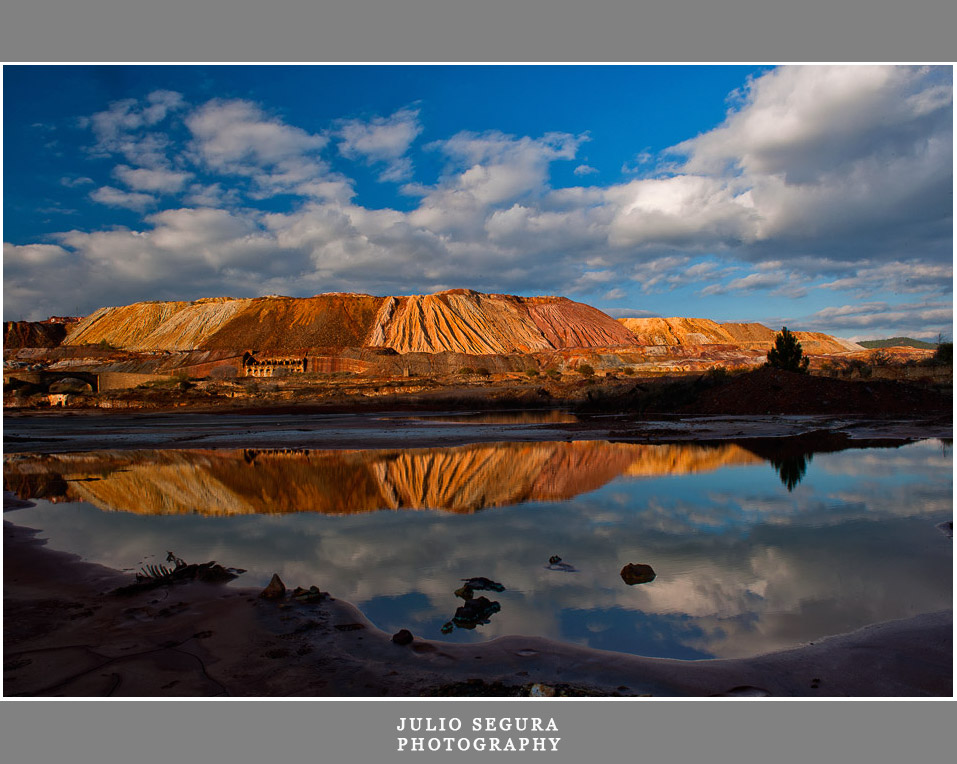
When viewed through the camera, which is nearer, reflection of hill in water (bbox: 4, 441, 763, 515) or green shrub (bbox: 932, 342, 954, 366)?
reflection of hill in water (bbox: 4, 441, 763, 515)

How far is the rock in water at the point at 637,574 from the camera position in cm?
579

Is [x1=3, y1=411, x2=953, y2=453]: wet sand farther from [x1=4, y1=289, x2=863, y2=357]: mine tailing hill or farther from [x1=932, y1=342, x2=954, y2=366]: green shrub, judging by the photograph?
[x1=4, y1=289, x2=863, y2=357]: mine tailing hill

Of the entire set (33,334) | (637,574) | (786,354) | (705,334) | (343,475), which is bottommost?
(343,475)

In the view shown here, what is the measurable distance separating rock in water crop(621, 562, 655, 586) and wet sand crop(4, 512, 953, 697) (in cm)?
162

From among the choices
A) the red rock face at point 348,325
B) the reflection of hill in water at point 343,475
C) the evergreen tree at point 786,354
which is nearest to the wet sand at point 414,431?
the reflection of hill in water at point 343,475

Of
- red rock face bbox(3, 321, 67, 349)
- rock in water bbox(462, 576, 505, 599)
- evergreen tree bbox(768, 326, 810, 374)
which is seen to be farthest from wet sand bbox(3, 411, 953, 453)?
red rock face bbox(3, 321, 67, 349)

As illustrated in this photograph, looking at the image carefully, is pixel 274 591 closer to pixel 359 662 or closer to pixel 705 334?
pixel 359 662

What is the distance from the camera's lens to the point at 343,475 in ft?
41.9

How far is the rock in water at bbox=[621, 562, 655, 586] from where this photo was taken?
228 inches

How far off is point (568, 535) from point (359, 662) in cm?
396

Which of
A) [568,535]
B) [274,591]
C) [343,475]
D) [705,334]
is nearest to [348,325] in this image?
[705,334]

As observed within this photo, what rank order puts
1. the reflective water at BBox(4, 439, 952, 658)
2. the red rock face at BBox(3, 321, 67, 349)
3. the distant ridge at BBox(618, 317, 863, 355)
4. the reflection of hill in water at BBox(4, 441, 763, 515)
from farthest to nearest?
the distant ridge at BBox(618, 317, 863, 355) < the red rock face at BBox(3, 321, 67, 349) < the reflection of hill in water at BBox(4, 441, 763, 515) < the reflective water at BBox(4, 439, 952, 658)

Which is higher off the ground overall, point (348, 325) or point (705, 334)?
point (705, 334)

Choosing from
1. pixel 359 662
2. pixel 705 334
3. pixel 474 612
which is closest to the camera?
pixel 359 662
